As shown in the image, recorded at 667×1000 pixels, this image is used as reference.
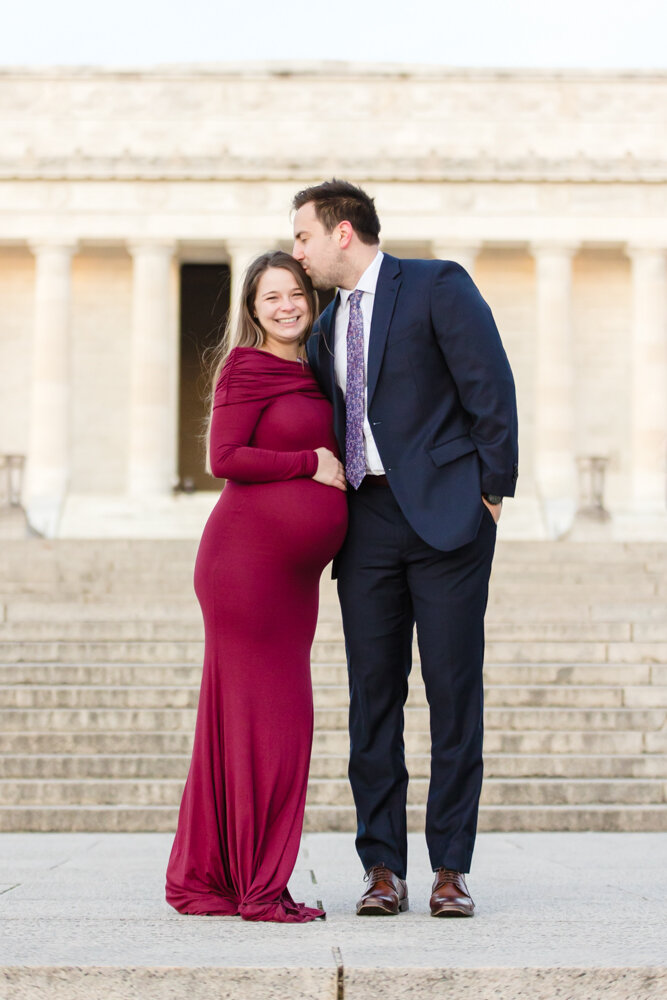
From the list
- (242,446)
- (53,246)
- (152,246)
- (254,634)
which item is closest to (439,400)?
(242,446)

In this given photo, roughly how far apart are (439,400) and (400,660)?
49.2 inches

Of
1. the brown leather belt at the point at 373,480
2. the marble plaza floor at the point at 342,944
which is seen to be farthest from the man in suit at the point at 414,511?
the marble plaza floor at the point at 342,944

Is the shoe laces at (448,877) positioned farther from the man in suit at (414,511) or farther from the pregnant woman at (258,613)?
the pregnant woman at (258,613)

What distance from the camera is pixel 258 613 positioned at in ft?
20.9

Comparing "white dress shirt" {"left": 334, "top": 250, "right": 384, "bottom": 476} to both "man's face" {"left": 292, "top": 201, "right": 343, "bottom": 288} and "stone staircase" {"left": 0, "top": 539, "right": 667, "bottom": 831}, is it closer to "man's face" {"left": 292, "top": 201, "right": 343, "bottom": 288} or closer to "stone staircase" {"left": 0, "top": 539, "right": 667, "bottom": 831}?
"man's face" {"left": 292, "top": 201, "right": 343, "bottom": 288}

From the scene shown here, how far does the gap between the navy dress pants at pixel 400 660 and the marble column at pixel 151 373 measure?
98.1ft

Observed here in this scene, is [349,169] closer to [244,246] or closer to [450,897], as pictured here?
[244,246]

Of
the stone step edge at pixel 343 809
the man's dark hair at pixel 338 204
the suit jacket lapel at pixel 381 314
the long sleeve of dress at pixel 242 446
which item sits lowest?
the stone step edge at pixel 343 809

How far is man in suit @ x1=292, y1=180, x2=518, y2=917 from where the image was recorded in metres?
6.43

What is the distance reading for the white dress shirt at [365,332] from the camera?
21.7ft

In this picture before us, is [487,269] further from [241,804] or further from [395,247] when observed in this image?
[241,804]

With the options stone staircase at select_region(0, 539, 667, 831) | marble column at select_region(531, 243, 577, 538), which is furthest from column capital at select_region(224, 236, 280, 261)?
stone staircase at select_region(0, 539, 667, 831)

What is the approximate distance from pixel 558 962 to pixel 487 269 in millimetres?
34851

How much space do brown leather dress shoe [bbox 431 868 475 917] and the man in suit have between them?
82mm
